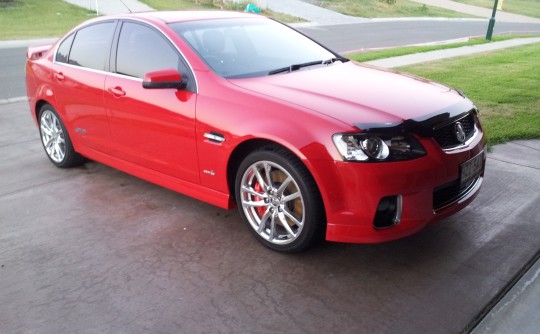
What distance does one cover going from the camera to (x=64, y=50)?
210 inches

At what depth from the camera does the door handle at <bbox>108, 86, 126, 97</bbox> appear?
443 cm

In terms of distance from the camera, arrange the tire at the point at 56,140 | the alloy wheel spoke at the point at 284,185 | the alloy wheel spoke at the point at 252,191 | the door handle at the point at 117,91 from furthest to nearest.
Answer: the tire at the point at 56,140 < the door handle at the point at 117,91 < the alloy wheel spoke at the point at 252,191 < the alloy wheel spoke at the point at 284,185

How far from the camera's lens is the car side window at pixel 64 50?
17.3 ft

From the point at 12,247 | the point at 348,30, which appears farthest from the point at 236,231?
the point at 348,30

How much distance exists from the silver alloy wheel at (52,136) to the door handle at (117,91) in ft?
3.92

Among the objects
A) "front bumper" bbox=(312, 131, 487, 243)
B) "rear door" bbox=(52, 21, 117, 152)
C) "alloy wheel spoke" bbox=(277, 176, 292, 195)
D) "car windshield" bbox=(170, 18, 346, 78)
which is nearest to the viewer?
"front bumper" bbox=(312, 131, 487, 243)

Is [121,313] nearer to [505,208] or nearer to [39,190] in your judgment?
[39,190]

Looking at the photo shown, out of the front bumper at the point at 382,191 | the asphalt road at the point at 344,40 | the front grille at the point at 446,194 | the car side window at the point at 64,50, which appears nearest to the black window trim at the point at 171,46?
the car side window at the point at 64,50

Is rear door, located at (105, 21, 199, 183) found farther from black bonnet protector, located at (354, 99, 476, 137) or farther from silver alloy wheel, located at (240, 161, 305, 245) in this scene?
black bonnet protector, located at (354, 99, 476, 137)

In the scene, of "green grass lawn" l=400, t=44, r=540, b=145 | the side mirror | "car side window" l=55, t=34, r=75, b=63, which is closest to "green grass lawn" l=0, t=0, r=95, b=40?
"green grass lawn" l=400, t=44, r=540, b=145

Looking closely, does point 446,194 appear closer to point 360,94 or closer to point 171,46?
point 360,94

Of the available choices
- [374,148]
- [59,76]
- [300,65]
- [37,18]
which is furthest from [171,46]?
[37,18]

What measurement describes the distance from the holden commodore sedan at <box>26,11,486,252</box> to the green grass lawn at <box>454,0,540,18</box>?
1819 inches

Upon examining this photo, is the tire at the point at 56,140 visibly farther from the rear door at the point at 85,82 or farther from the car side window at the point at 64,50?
the car side window at the point at 64,50
